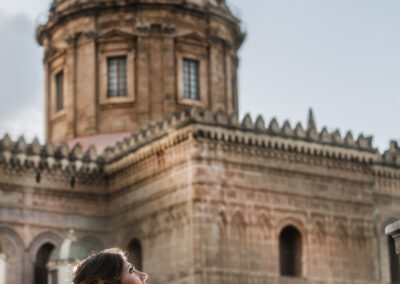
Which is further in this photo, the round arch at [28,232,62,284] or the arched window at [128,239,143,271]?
the arched window at [128,239,143,271]

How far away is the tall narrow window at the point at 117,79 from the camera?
93.7 feet

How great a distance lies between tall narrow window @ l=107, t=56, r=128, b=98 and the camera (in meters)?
28.6

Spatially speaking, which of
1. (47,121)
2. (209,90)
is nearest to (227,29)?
(209,90)

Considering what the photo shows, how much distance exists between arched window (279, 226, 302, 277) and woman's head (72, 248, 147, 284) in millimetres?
20647

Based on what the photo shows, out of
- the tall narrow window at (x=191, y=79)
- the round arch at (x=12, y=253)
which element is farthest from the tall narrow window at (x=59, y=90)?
the round arch at (x=12, y=253)

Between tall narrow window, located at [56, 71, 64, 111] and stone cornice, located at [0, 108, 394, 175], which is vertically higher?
tall narrow window, located at [56, 71, 64, 111]

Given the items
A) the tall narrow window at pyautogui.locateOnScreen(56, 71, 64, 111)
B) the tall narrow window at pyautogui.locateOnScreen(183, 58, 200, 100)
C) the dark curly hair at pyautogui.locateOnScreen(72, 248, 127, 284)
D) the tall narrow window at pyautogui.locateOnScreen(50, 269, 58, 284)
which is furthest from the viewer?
the tall narrow window at pyautogui.locateOnScreen(56, 71, 64, 111)

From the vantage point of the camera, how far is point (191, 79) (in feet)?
95.8

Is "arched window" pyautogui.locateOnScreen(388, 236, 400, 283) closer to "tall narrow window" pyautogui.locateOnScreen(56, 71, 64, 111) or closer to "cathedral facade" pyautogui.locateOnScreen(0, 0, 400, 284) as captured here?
"cathedral facade" pyautogui.locateOnScreen(0, 0, 400, 284)

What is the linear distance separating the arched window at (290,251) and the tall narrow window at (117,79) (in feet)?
24.6

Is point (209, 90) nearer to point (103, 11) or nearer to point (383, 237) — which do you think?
point (103, 11)

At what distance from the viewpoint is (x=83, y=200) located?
25828mm

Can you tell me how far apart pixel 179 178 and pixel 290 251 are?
3.64 metres

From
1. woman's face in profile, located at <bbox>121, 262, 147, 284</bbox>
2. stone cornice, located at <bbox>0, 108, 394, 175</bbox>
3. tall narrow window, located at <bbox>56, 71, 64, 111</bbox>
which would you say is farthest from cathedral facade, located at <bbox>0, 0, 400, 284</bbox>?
woman's face in profile, located at <bbox>121, 262, 147, 284</bbox>
